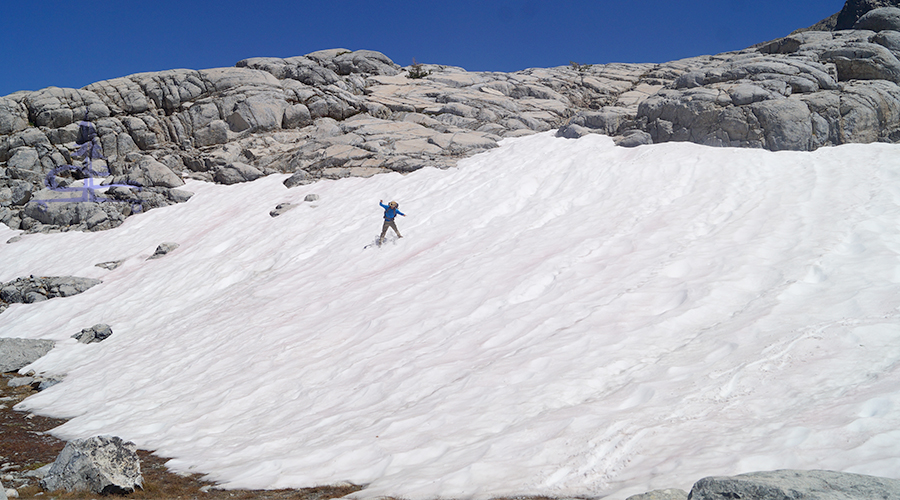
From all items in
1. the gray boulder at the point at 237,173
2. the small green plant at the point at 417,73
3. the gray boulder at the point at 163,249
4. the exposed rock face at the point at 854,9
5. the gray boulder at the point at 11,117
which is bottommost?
the gray boulder at the point at 163,249

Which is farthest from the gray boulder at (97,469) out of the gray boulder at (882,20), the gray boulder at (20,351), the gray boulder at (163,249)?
the gray boulder at (882,20)

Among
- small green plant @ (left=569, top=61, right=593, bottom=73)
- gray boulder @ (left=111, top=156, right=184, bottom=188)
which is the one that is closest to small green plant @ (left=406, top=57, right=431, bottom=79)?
small green plant @ (left=569, top=61, right=593, bottom=73)

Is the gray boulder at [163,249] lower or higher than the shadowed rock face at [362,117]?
lower

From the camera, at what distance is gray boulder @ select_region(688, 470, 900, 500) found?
3389 mm

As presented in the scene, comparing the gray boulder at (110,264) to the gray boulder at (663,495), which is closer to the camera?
the gray boulder at (663,495)

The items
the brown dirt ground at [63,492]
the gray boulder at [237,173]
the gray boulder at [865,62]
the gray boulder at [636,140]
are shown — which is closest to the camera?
the brown dirt ground at [63,492]

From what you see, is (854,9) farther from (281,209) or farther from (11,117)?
(11,117)

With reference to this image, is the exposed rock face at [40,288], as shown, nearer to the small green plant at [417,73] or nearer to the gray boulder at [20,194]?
the gray boulder at [20,194]

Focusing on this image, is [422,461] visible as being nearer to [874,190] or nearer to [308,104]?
[874,190]

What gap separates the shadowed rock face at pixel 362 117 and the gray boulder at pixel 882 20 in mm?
88

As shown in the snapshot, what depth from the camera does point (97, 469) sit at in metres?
6.24

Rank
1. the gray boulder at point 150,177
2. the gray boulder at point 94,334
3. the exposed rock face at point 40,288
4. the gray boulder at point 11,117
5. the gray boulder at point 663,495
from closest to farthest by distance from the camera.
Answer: the gray boulder at point 663,495 → the gray boulder at point 94,334 → the exposed rock face at point 40,288 → the gray boulder at point 150,177 → the gray boulder at point 11,117

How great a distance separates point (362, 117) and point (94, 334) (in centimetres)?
2257

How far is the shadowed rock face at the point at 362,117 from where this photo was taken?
2034 centimetres
